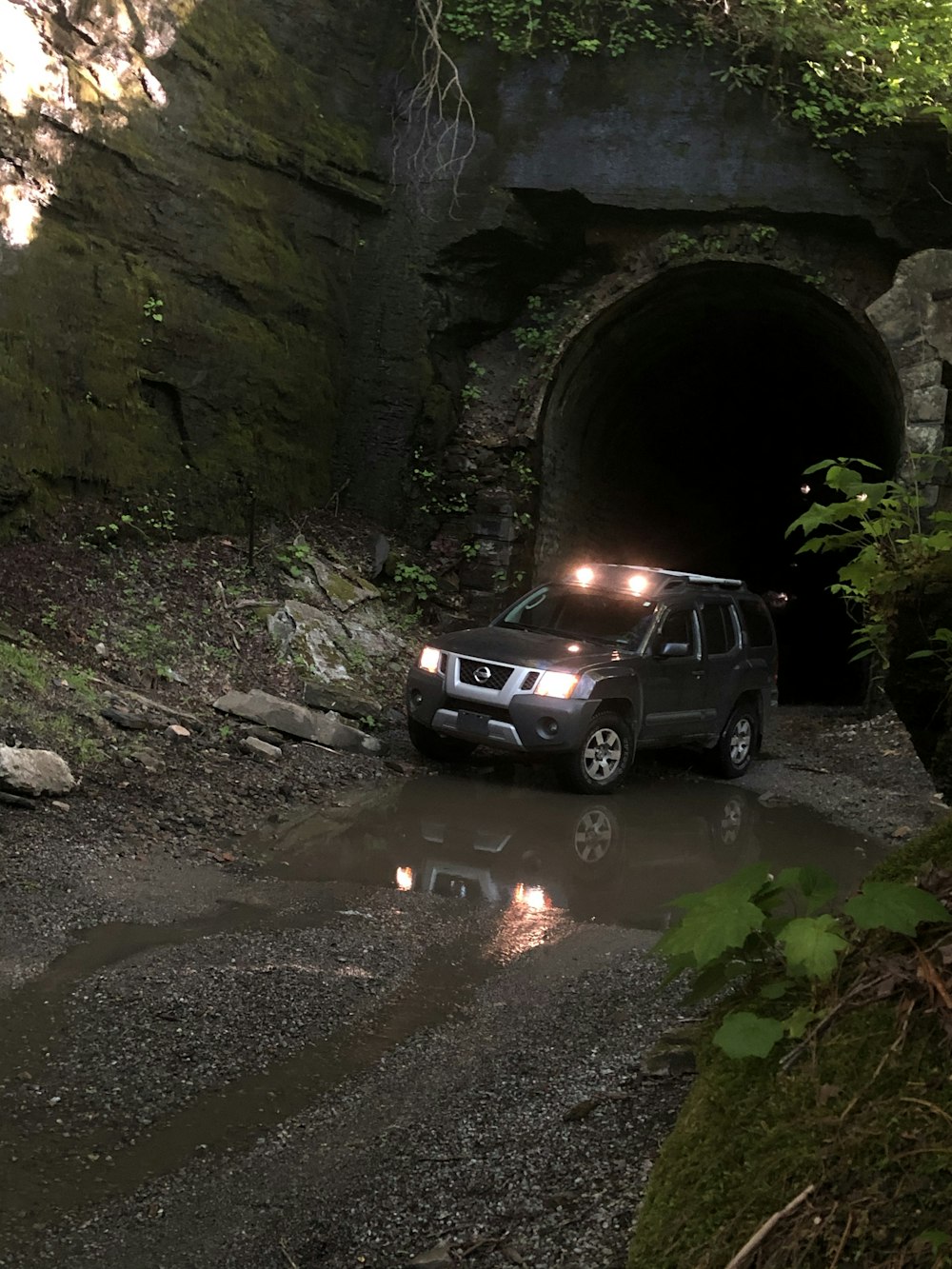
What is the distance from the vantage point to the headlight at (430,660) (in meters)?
10.4

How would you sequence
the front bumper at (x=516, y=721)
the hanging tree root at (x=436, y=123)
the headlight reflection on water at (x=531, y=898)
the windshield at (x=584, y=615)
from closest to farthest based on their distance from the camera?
the headlight reflection on water at (x=531, y=898)
the front bumper at (x=516, y=721)
the windshield at (x=584, y=615)
the hanging tree root at (x=436, y=123)

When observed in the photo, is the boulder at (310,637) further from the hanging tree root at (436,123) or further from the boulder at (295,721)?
the hanging tree root at (436,123)

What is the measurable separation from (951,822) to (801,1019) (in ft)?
2.74

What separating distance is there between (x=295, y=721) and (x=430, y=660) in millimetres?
1318

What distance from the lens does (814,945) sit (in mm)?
2572

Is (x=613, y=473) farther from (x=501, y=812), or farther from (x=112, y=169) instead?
(x=501, y=812)

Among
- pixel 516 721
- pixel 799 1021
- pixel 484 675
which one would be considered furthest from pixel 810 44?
pixel 799 1021

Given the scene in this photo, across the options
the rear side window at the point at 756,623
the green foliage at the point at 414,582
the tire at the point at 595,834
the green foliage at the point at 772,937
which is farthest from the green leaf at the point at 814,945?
the green foliage at the point at 414,582

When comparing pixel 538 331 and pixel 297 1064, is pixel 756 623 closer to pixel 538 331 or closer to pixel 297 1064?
pixel 538 331

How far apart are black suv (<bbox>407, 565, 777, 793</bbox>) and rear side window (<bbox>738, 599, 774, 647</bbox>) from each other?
2cm

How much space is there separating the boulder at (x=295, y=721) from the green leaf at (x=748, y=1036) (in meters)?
7.92

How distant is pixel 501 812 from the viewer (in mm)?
9039

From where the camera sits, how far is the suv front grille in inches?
393

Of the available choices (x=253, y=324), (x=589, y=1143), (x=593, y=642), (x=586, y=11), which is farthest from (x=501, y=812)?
(x=586, y=11)
